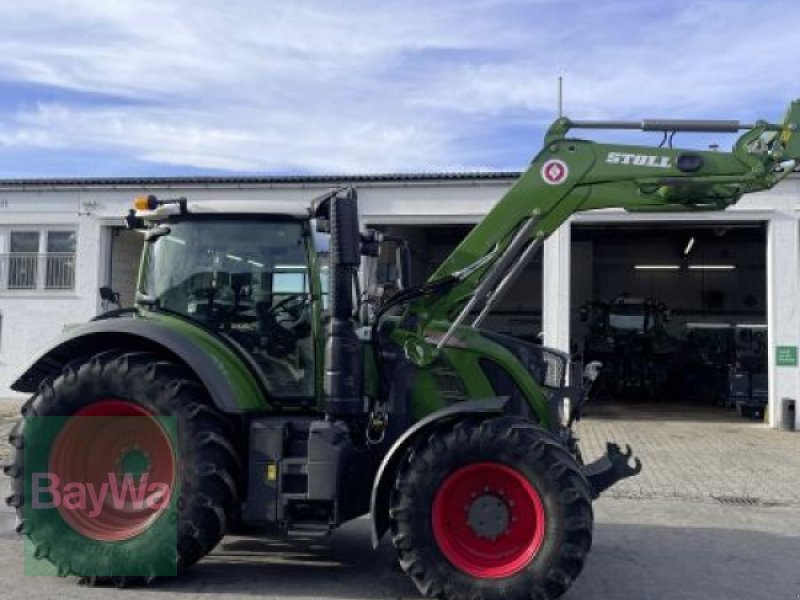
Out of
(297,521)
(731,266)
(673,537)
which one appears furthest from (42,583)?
(731,266)

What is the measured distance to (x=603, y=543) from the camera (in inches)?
278

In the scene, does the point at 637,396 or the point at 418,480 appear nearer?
the point at 418,480

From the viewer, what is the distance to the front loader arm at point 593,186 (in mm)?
5891

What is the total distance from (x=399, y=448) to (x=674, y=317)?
2533cm

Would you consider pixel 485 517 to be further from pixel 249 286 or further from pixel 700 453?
pixel 700 453

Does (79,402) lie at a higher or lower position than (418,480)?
higher

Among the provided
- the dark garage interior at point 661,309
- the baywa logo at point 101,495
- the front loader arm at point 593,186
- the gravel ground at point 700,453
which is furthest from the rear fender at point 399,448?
the dark garage interior at point 661,309

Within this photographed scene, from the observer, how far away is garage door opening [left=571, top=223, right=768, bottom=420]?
1972 cm

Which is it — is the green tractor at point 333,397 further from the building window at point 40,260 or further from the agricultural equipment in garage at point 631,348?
the agricultural equipment in garage at point 631,348

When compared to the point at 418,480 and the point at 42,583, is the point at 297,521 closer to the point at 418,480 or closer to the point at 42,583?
the point at 418,480

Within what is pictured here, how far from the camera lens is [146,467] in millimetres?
5684

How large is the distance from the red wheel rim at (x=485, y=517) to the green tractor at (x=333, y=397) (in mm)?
13

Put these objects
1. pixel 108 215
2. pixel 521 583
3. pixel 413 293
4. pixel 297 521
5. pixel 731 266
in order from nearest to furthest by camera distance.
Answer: pixel 521 583 → pixel 297 521 → pixel 413 293 → pixel 108 215 → pixel 731 266

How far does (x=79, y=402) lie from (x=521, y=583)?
3.07 meters
